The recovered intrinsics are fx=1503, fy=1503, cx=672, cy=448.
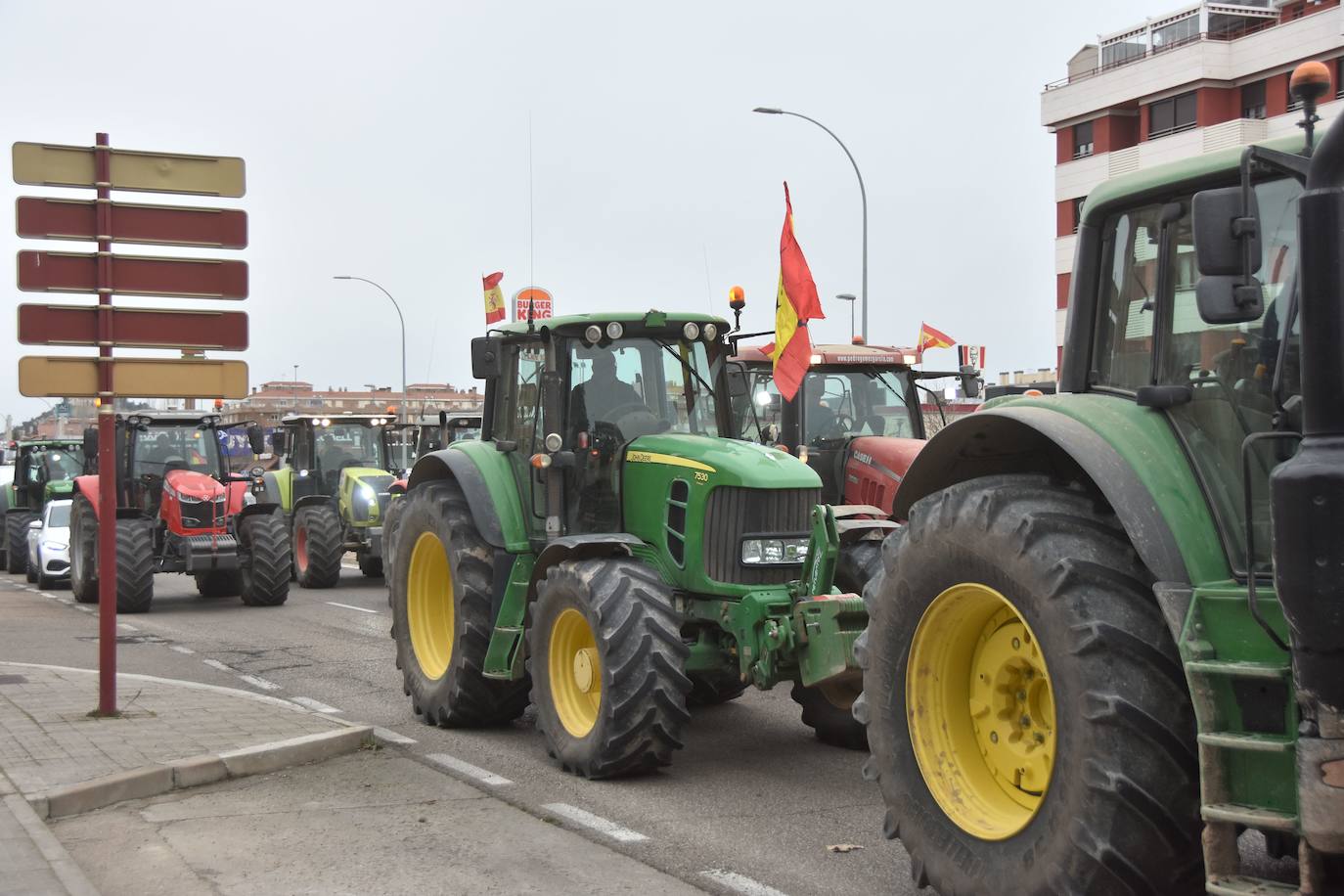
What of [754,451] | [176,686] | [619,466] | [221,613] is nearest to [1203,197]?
[754,451]

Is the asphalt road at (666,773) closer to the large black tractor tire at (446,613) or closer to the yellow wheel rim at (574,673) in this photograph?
the large black tractor tire at (446,613)

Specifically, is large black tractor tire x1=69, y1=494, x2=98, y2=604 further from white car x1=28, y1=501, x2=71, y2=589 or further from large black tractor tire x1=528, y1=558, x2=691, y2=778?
large black tractor tire x1=528, y1=558, x2=691, y2=778

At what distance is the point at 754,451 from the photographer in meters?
8.61

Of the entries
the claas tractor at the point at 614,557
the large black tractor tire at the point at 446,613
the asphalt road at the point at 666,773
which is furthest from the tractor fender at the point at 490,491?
the asphalt road at the point at 666,773

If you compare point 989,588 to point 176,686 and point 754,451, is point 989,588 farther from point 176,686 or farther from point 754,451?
point 176,686

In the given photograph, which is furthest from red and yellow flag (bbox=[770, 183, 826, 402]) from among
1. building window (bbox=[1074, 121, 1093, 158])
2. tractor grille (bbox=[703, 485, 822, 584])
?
building window (bbox=[1074, 121, 1093, 158])

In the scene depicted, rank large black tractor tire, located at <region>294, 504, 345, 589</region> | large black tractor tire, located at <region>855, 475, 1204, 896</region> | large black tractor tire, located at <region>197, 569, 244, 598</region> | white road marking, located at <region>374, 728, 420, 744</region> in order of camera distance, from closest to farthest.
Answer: large black tractor tire, located at <region>855, 475, 1204, 896</region> → white road marking, located at <region>374, 728, 420, 744</region> → large black tractor tire, located at <region>197, 569, 244, 598</region> → large black tractor tire, located at <region>294, 504, 345, 589</region>

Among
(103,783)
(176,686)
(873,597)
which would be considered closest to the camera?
(873,597)

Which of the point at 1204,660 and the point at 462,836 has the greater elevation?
the point at 1204,660

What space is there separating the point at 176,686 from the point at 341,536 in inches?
434

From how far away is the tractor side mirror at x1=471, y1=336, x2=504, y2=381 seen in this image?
9523mm

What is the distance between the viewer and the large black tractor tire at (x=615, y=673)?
302 inches

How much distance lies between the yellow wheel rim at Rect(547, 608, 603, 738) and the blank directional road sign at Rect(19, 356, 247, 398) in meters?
2.54

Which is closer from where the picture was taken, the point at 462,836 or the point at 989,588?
the point at 989,588
